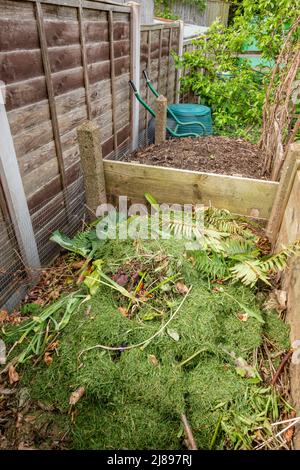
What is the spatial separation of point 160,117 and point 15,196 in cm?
259

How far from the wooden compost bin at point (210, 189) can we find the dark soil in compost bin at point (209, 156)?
4.00 feet

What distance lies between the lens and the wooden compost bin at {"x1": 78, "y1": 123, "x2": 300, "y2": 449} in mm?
1950

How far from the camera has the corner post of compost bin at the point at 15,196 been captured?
1.87m

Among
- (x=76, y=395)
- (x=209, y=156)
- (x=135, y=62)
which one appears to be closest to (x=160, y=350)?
(x=76, y=395)

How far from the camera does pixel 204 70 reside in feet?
22.1

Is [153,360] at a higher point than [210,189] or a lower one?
lower

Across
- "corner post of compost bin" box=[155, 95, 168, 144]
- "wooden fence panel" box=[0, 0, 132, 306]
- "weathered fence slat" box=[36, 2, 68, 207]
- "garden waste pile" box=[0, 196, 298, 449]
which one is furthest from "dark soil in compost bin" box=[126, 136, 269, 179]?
"garden waste pile" box=[0, 196, 298, 449]

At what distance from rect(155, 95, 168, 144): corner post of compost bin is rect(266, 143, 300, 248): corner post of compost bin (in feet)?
7.38

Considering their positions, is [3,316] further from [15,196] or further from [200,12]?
[200,12]

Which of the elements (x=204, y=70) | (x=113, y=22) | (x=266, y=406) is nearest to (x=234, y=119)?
(x=204, y=70)

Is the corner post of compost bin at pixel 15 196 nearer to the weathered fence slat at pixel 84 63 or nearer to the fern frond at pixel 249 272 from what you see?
the weathered fence slat at pixel 84 63

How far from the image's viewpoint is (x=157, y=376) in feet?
4.94
